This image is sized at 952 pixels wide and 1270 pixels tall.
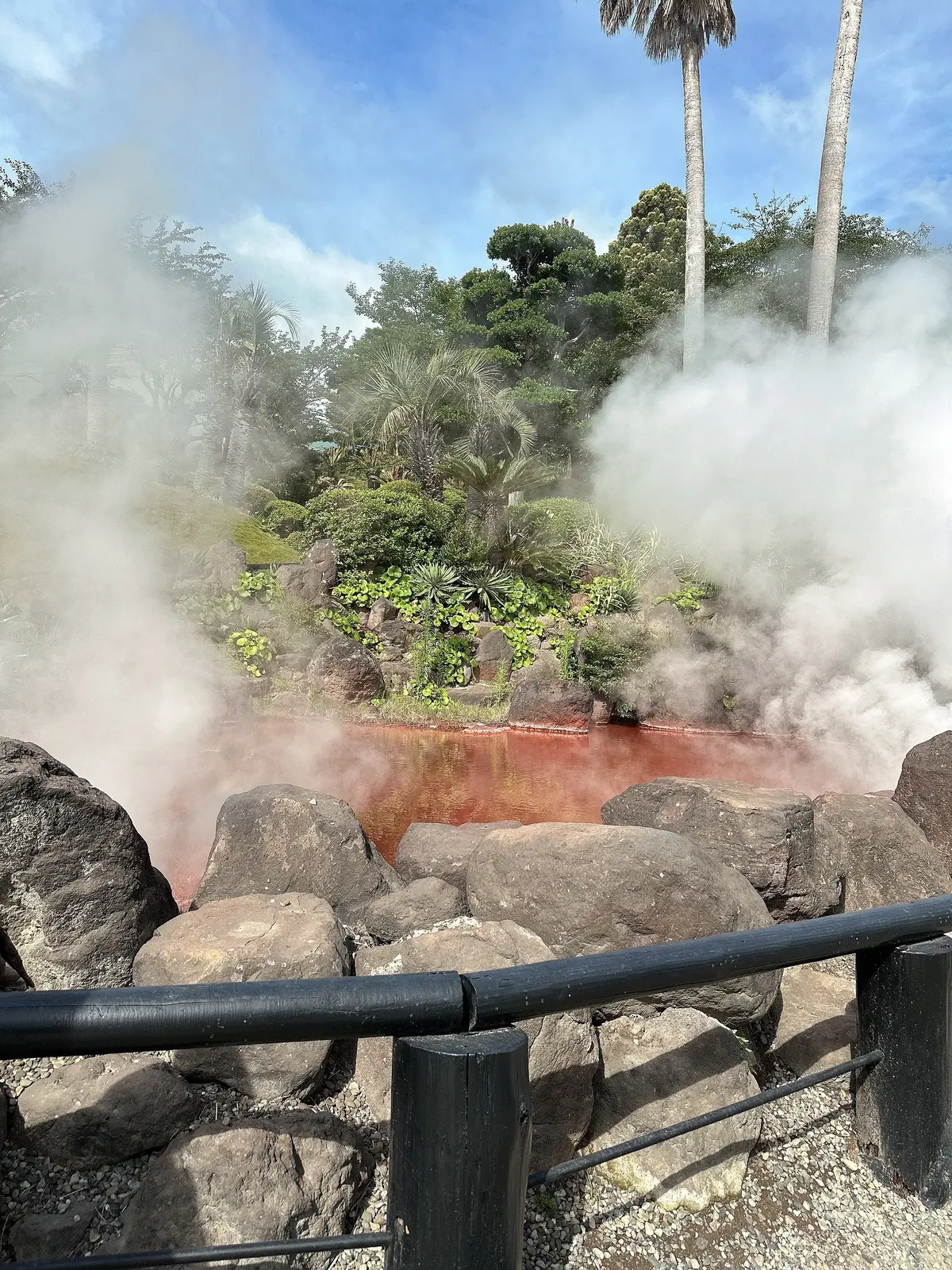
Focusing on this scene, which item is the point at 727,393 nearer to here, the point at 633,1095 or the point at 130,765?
the point at 130,765

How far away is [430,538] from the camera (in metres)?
13.0

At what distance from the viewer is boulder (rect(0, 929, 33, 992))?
8.09ft

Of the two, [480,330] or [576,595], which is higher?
[480,330]

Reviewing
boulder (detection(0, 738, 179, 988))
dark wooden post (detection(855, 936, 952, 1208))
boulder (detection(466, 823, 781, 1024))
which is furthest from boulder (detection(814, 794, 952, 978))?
boulder (detection(0, 738, 179, 988))

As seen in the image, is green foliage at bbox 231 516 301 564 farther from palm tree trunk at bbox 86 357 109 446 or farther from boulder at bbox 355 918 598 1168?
boulder at bbox 355 918 598 1168

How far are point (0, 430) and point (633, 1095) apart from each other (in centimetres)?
757

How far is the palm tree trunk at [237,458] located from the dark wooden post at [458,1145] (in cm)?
1943

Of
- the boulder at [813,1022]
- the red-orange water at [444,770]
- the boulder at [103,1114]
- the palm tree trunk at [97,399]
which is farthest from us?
the palm tree trunk at [97,399]

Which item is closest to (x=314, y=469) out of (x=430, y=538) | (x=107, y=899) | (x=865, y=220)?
(x=430, y=538)

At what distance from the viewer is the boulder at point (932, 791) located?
4312 mm

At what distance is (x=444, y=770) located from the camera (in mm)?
7016

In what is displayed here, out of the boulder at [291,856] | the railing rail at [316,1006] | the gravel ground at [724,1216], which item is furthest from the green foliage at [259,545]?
the railing rail at [316,1006]

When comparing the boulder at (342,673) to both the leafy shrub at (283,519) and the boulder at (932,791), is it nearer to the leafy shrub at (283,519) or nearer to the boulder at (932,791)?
the boulder at (932,791)

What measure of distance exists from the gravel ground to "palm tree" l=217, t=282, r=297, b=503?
805 inches
